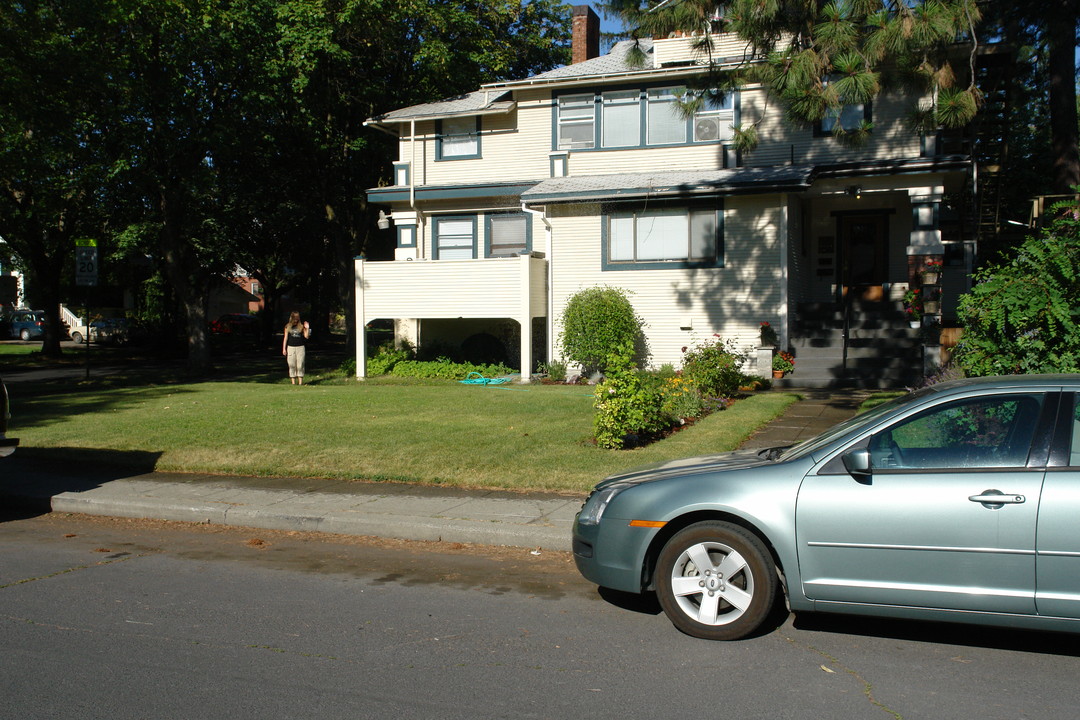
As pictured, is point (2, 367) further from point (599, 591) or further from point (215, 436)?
point (599, 591)

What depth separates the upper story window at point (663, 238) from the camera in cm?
2056

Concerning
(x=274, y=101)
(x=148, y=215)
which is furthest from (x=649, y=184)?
(x=148, y=215)

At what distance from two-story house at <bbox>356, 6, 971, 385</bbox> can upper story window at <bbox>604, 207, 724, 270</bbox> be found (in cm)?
3

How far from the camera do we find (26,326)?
166 feet

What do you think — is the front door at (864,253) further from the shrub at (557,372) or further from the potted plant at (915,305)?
Answer: the shrub at (557,372)

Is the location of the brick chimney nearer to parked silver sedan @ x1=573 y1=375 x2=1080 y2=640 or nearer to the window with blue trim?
the window with blue trim

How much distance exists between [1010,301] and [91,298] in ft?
167

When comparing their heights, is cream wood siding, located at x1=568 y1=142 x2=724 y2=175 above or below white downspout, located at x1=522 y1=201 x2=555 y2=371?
above

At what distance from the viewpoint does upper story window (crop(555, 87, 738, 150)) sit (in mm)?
21453

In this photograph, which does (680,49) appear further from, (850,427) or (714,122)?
(850,427)

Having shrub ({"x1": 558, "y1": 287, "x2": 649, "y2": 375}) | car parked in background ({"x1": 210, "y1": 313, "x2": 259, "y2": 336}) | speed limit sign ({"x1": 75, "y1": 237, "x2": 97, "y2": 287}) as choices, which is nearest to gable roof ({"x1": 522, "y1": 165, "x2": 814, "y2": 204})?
shrub ({"x1": 558, "y1": 287, "x2": 649, "y2": 375})

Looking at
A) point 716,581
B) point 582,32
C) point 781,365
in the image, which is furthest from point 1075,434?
point 582,32

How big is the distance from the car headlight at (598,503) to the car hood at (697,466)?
71 millimetres

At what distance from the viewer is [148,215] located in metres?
31.0
